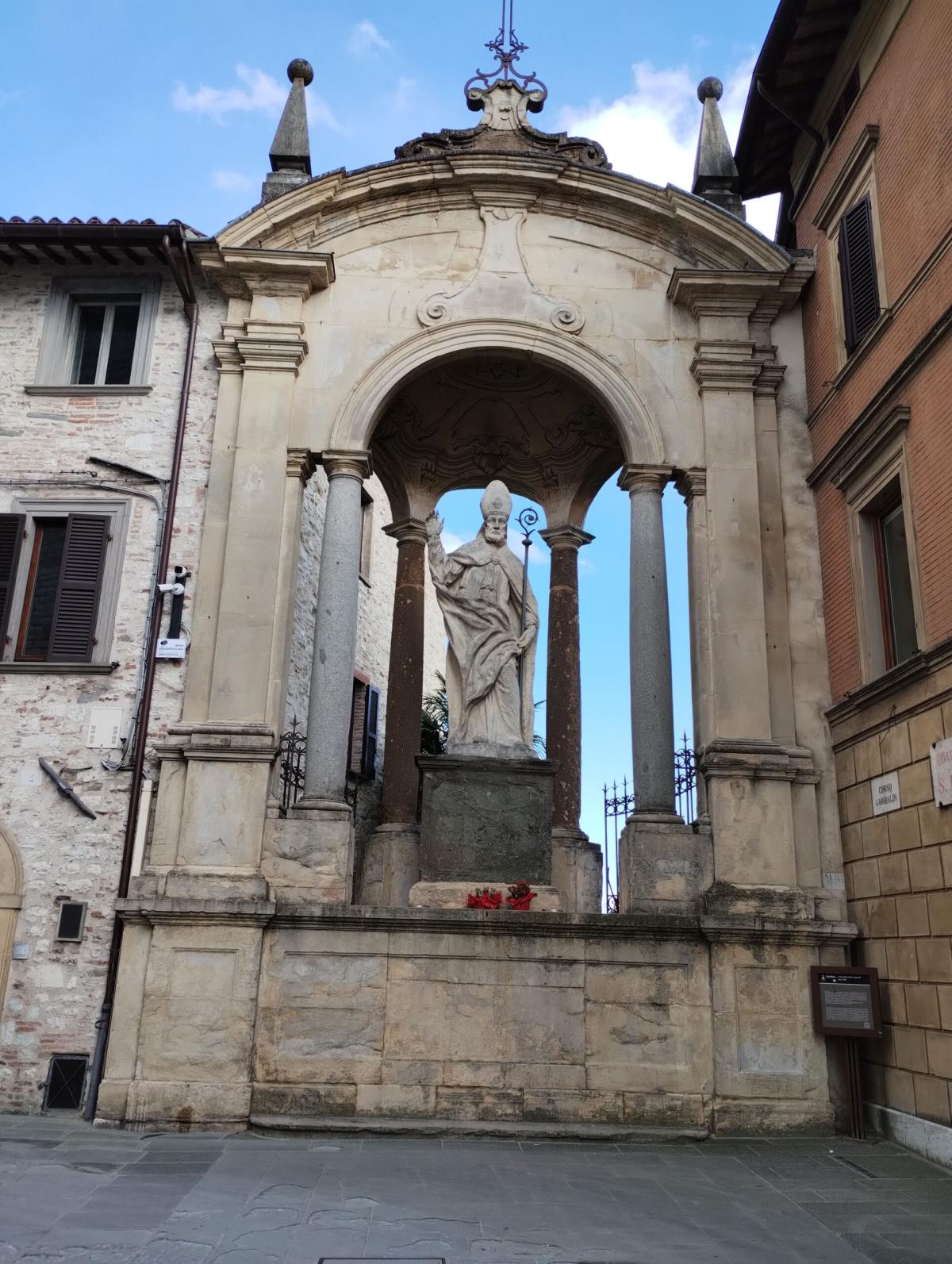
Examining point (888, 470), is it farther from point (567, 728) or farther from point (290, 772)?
point (290, 772)

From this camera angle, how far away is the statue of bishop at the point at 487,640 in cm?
1091

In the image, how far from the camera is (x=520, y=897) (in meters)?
9.59

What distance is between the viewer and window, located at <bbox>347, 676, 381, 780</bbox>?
16234 mm

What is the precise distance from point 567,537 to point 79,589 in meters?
5.86

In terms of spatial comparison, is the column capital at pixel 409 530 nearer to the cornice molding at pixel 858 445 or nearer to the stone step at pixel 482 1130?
the cornice molding at pixel 858 445

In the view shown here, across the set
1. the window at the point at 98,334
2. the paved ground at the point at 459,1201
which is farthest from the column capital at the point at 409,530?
the paved ground at the point at 459,1201

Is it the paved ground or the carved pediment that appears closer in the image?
the paved ground

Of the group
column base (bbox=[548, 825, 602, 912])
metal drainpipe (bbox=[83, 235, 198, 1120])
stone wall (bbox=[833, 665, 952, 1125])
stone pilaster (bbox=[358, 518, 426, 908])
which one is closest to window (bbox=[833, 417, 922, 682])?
stone wall (bbox=[833, 665, 952, 1125])

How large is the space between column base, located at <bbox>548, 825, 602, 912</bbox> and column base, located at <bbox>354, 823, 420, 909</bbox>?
1540 mm

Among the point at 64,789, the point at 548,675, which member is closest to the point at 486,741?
the point at 548,675

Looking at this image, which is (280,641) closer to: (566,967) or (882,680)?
(566,967)

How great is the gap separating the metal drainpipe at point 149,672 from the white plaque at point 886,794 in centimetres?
641

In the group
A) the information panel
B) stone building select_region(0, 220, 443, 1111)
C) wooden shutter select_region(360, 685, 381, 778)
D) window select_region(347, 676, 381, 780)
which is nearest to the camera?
Result: the information panel

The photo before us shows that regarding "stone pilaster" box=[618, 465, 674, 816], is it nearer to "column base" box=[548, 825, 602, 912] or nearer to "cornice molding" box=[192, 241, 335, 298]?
"column base" box=[548, 825, 602, 912]
